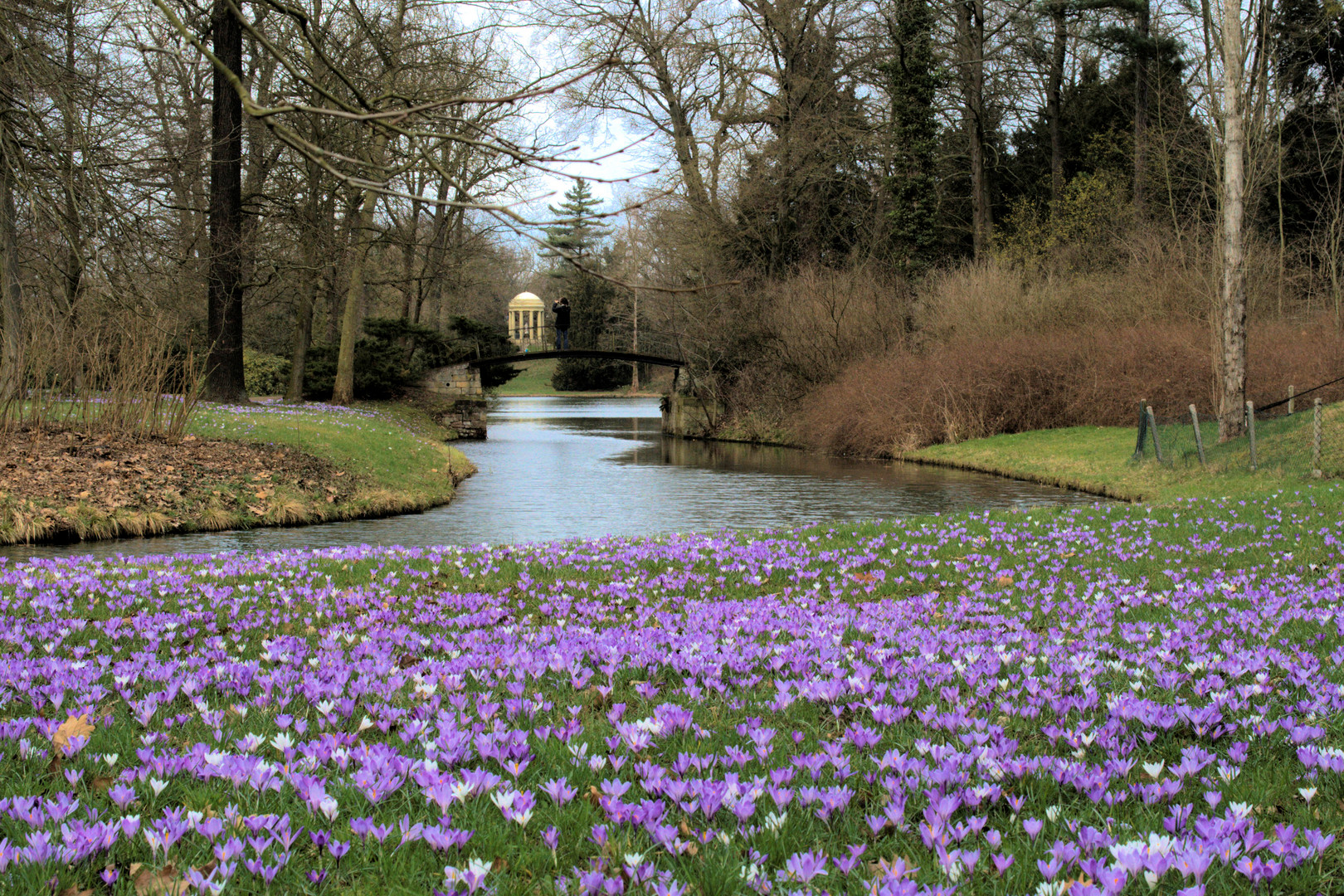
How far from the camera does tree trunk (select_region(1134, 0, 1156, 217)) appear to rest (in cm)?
3484

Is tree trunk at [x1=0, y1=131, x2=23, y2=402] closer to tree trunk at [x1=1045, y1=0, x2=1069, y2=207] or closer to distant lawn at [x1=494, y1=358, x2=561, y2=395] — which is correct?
tree trunk at [x1=1045, y1=0, x2=1069, y2=207]

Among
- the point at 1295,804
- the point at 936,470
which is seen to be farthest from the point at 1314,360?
the point at 1295,804

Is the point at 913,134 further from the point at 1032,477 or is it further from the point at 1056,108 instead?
the point at 1032,477

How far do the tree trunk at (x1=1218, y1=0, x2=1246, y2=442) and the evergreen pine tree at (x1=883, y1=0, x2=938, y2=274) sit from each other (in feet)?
57.3

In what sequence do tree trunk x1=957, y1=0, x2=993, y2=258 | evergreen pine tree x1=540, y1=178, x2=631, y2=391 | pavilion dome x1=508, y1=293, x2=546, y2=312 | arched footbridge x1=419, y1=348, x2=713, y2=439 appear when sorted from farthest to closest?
pavilion dome x1=508, y1=293, x2=546, y2=312 → evergreen pine tree x1=540, y1=178, x2=631, y2=391 → arched footbridge x1=419, y1=348, x2=713, y2=439 → tree trunk x1=957, y1=0, x2=993, y2=258

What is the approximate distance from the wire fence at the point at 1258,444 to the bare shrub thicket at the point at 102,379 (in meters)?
18.0

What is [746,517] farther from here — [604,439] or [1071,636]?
[604,439]

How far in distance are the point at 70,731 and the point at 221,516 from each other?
13260 millimetres

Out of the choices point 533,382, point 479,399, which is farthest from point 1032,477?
point 533,382

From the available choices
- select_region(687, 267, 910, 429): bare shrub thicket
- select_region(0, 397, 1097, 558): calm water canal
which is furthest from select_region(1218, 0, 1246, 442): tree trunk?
select_region(687, 267, 910, 429): bare shrub thicket

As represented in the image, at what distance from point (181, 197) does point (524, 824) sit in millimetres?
28002

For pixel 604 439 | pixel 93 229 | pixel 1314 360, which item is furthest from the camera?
pixel 604 439

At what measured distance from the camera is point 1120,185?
37031 millimetres

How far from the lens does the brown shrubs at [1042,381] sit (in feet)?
83.7
